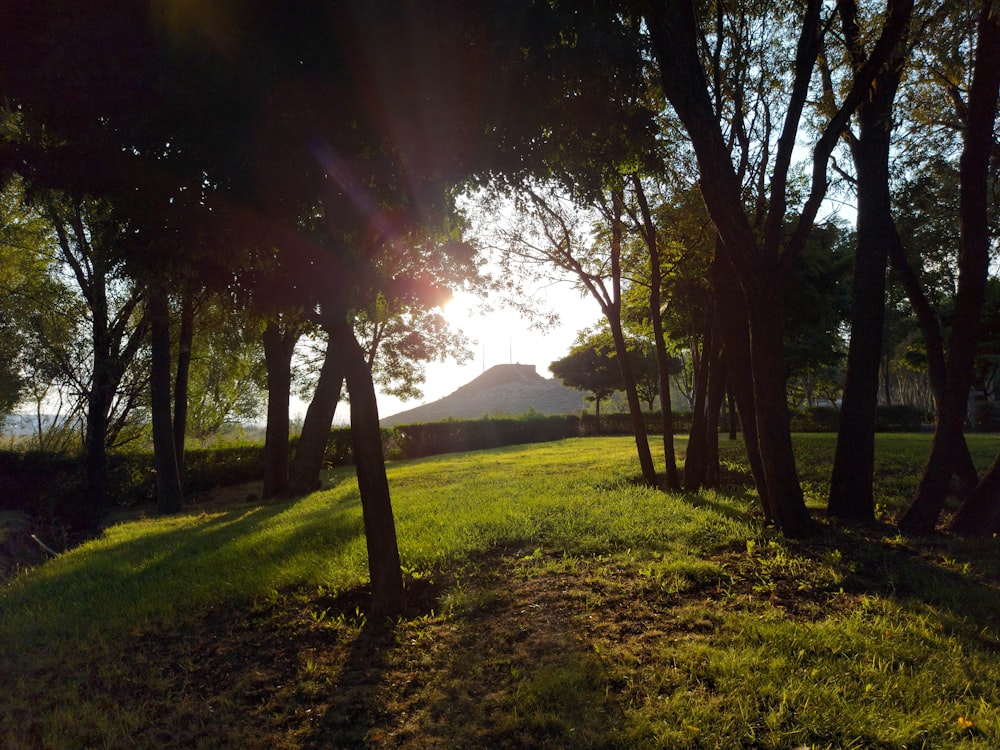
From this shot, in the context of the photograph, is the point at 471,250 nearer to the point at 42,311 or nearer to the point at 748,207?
the point at 748,207

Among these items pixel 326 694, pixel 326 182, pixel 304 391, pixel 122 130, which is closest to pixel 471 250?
pixel 326 182

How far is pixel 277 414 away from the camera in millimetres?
13812

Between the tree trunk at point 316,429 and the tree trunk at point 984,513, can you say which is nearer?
the tree trunk at point 984,513

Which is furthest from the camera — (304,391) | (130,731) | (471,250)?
(304,391)

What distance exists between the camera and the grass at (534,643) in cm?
270

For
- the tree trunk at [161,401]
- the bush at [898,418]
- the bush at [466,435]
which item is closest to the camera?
the tree trunk at [161,401]

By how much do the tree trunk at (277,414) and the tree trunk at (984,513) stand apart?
12.8 meters

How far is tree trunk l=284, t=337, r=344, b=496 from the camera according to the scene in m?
13.2

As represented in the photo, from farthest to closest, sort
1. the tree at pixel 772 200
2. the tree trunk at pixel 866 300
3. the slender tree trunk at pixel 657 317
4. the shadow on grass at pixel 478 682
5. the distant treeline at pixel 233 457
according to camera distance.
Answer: the distant treeline at pixel 233 457
the slender tree trunk at pixel 657 317
the tree trunk at pixel 866 300
the tree at pixel 772 200
the shadow on grass at pixel 478 682

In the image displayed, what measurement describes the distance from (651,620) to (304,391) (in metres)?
26.0

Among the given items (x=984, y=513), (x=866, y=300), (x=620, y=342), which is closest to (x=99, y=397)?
(x=620, y=342)

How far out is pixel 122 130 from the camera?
4.07 meters

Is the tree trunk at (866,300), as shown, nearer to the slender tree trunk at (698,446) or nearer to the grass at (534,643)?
the grass at (534,643)

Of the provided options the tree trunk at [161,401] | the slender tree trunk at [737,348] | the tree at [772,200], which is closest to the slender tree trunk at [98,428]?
the tree trunk at [161,401]
